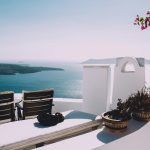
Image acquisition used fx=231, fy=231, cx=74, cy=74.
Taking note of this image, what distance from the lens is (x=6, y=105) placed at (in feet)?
12.1

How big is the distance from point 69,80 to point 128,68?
128262 mm

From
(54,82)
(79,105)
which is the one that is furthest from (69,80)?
(79,105)

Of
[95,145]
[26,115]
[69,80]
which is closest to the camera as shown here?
[95,145]

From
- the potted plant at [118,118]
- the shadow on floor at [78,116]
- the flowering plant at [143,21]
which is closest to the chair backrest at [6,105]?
the shadow on floor at [78,116]

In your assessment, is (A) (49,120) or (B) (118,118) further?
(A) (49,120)

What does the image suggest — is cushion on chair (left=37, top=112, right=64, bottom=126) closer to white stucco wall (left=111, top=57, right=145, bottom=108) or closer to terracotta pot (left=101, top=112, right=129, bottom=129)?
terracotta pot (left=101, top=112, right=129, bottom=129)

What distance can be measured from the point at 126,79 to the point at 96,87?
0.65 metres

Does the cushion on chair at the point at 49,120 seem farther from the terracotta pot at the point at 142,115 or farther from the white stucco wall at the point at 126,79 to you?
the white stucco wall at the point at 126,79

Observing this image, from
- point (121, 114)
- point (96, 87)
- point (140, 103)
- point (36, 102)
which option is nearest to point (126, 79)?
point (96, 87)

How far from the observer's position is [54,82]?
4449 inches

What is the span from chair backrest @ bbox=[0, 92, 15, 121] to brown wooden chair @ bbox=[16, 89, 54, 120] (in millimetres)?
150

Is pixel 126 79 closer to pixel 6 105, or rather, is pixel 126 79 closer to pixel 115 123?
pixel 6 105

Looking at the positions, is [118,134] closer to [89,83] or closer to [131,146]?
[131,146]

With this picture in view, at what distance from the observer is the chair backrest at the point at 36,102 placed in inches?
148
